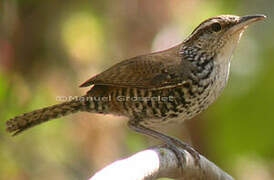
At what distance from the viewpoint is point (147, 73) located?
416 centimetres

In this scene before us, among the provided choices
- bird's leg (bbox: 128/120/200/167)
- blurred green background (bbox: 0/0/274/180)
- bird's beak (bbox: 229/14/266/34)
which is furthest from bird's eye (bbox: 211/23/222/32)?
blurred green background (bbox: 0/0/274/180)

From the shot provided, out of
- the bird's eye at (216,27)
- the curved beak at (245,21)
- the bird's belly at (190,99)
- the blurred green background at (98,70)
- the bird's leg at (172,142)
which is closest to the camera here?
the bird's leg at (172,142)

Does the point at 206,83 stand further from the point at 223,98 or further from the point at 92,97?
the point at 223,98

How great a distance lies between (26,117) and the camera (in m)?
3.99

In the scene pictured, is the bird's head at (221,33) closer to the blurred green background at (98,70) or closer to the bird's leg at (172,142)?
the bird's leg at (172,142)

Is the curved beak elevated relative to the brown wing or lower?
elevated

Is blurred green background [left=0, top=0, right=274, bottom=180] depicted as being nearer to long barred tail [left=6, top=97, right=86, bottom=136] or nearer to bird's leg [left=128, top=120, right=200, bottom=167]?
long barred tail [left=6, top=97, right=86, bottom=136]

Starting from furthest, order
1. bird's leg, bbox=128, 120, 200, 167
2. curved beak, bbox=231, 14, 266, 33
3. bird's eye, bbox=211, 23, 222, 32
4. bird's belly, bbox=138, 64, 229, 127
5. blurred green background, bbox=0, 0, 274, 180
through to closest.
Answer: blurred green background, bbox=0, 0, 274, 180 → bird's eye, bbox=211, 23, 222, 32 → bird's belly, bbox=138, 64, 229, 127 → curved beak, bbox=231, 14, 266, 33 → bird's leg, bbox=128, 120, 200, 167

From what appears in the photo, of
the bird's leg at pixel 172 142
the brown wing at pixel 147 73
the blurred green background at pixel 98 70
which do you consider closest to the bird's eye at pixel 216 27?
the brown wing at pixel 147 73

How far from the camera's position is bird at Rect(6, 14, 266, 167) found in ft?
13.1

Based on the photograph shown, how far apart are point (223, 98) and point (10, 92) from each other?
2.05 metres


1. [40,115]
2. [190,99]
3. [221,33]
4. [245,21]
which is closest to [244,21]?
[245,21]

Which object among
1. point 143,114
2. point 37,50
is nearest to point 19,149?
point 37,50

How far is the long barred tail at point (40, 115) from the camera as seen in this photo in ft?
13.0
